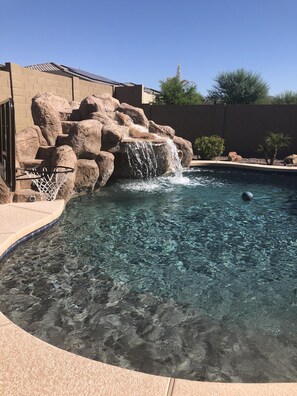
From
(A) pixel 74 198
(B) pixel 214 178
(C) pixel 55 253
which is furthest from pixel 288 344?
(B) pixel 214 178

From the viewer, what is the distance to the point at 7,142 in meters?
6.45

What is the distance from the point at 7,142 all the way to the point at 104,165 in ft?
15.1

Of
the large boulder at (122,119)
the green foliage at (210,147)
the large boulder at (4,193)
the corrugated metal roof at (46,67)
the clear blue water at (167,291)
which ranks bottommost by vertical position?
the clear blue water at (167,291)

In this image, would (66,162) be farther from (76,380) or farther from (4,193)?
(76,380)

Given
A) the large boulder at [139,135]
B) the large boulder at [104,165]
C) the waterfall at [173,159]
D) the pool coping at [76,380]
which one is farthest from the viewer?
the large boulder at [139,135]

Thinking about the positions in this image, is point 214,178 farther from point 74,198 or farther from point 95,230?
point 95,230

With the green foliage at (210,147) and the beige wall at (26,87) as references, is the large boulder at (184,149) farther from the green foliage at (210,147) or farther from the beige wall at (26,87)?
the beige wall at (26,87)

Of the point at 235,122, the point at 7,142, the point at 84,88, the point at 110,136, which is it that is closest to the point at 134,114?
the point at 110,136

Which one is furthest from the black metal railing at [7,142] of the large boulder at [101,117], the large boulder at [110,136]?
the large boulder at [101,117]

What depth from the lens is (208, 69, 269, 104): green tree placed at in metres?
33.5

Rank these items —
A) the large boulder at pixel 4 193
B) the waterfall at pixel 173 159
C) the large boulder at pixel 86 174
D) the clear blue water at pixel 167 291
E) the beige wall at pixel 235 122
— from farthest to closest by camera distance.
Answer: the beige wall at pixel 235 122, the waterfall at pixel 173 159, the large boulder at pixel 86 174, the large boulder at pixel 4 193, the clear blue water at pixel 167 291

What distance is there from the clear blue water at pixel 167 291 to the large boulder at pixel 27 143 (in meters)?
3.17

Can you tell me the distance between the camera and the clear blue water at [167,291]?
3250 mm

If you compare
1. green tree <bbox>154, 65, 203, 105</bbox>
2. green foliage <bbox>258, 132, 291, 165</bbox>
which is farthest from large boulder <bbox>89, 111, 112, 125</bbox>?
green tree <bbox>154, 65, 203, 105</bbox>
